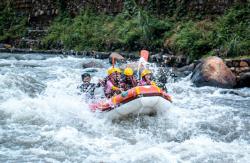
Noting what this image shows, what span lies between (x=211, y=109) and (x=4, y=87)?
5.25 meters

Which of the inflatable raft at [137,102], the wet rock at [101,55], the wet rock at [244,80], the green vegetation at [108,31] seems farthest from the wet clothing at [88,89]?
the wet rock at [101,55]

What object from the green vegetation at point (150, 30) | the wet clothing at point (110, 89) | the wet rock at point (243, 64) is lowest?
the wet clothing at point (110, 89)

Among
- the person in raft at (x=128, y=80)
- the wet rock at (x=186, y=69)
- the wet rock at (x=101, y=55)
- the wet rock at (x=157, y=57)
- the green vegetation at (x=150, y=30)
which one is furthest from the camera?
the wet rock at (x=101, y=55)

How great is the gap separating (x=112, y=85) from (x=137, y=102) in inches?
44.6

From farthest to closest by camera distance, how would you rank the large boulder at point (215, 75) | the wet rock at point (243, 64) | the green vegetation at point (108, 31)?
the green vegetation at point (108, 31) → the wet rock at point (243, 64) → the large boulder at point (215, 75)

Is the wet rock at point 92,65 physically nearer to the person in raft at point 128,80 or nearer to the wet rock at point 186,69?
the wet rock at point 186,69

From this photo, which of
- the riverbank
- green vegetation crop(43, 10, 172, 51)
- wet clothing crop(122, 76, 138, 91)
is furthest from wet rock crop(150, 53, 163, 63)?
wet clothing crop(122, 76, 138, 91)

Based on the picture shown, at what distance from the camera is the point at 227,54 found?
1608 cm

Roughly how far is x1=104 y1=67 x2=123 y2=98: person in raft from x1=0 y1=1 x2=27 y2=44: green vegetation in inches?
657

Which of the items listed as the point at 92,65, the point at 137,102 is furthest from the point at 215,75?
the point at 92,65

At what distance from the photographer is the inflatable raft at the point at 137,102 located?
1027cm

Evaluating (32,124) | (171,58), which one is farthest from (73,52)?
(32,124)

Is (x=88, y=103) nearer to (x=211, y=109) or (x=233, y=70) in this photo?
(x=211, y=109)

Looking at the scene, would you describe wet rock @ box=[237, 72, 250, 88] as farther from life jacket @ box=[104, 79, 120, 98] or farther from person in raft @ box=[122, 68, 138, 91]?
life jacket @ box=[104, 79, 120, 98]
